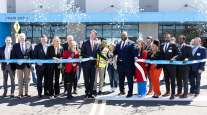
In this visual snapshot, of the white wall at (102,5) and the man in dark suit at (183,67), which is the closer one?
the man in dark suit at (183,67)

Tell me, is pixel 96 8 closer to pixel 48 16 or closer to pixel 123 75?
pixel 48 16

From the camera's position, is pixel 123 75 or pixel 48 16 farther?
pixel 48 16

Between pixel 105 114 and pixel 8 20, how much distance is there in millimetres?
38050

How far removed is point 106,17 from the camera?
1806 inches

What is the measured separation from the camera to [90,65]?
45.3ft

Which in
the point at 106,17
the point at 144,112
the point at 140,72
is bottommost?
the point at 144,112

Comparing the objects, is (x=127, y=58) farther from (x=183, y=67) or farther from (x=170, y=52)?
(x=183, y=67)

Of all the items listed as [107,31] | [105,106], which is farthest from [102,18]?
[105,106]

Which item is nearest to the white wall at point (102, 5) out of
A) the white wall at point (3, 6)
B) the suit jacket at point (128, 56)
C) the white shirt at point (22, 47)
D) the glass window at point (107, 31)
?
the white wall at point (3, 6)

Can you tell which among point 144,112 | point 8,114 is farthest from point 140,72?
point 8,114

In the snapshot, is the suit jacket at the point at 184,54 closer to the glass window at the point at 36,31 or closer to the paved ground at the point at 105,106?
the paved ground at the point at 105,106

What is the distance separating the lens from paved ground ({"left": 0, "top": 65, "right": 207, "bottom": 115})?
11539 mm

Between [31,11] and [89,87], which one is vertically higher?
[31,11]

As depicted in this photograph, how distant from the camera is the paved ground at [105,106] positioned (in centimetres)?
1154
